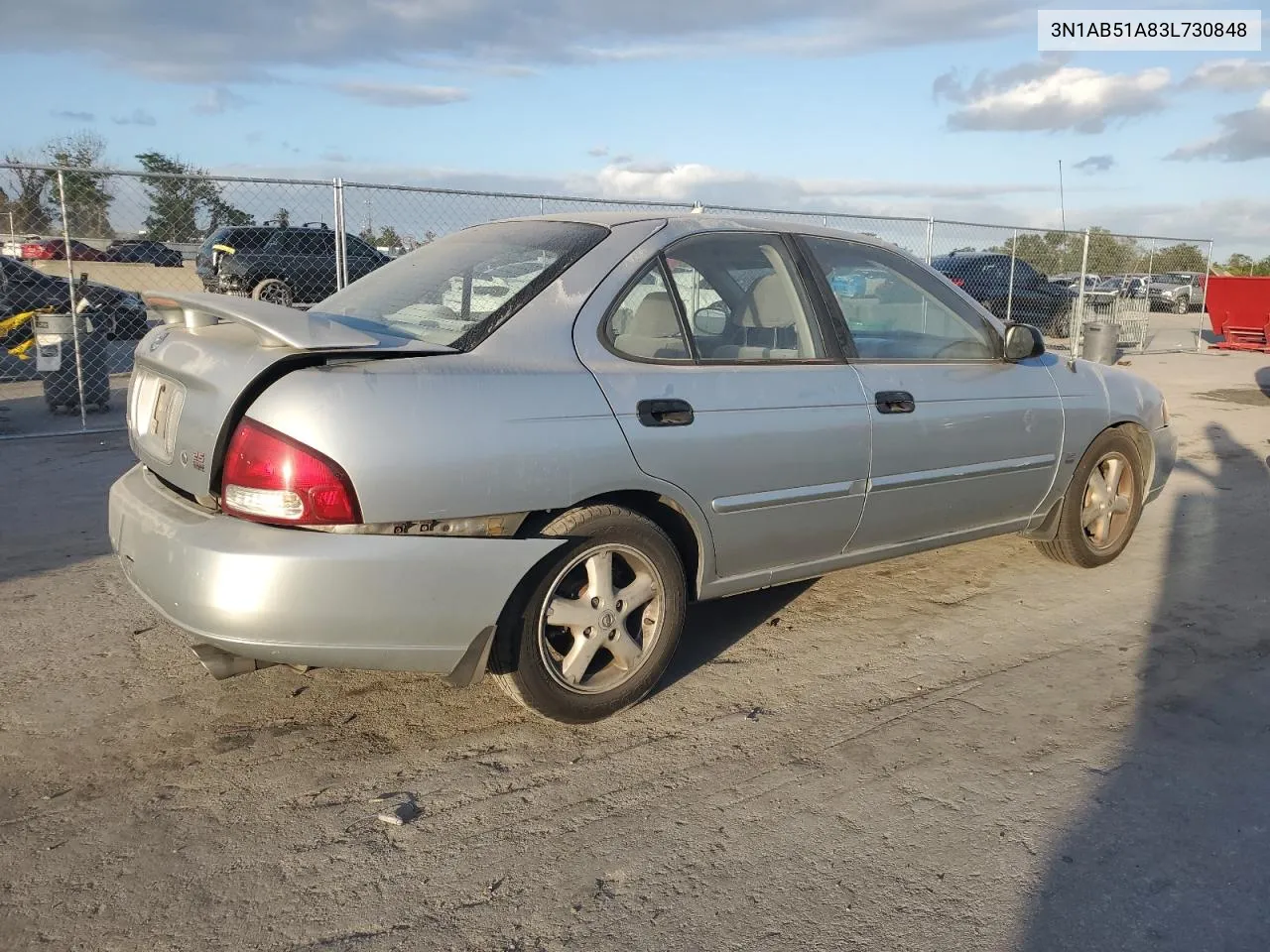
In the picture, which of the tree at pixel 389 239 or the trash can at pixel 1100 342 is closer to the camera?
the tree at pixel 389 239

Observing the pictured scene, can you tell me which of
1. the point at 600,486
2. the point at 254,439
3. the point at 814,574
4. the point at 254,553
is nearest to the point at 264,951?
the point at 254,553

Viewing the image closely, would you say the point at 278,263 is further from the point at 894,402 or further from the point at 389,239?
the point at 894,402

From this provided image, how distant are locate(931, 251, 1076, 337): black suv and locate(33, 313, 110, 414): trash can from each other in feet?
37.2

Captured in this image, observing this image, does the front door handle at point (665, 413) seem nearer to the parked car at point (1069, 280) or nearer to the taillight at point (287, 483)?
the taillight at point (287, 483)

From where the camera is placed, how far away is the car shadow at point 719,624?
402 cm

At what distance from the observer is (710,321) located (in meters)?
3.80

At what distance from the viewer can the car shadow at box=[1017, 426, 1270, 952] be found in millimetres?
2488

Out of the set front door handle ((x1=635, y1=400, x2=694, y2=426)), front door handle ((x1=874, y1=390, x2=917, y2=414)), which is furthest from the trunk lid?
front door handle ((x1=874, y1=390, x2=917, y2=414))

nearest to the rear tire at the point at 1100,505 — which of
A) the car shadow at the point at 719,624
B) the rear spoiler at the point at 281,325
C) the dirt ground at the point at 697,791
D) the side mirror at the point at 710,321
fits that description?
the dirt ground at the point at 697,791

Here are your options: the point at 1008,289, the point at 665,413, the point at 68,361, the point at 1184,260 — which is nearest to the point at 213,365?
the point at 665,413

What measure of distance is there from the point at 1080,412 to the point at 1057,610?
0.94m

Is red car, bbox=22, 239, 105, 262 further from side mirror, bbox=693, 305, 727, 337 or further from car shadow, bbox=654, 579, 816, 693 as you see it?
side mirror, bbox=693, 305, 727, 337

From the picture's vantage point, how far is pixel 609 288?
3.45 m

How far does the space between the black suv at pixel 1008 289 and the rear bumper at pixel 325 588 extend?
45.4ft
